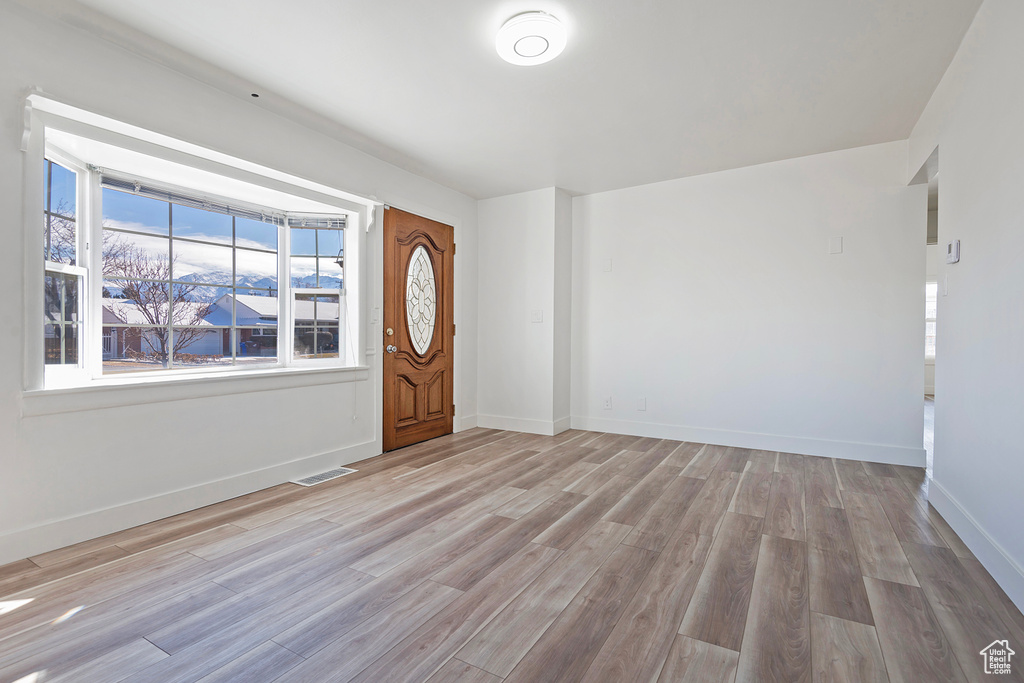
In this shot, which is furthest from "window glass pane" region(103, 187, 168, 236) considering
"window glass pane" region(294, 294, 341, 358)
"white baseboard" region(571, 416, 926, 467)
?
"white baseboard" region(571, 416, 926, 467)

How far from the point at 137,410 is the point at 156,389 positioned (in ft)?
0.47

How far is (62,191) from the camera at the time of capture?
8.63ft

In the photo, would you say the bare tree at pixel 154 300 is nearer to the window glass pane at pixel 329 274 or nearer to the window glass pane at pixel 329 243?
the window glass pane at pixel 329 274

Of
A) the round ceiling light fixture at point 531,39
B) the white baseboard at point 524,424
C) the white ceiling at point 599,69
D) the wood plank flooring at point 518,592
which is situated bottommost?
the wood plank flooring at point 518,592

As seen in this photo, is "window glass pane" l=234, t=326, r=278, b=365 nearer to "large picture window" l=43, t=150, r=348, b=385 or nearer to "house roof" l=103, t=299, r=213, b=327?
"large picture window" l=43, t=150, r=348, b=385

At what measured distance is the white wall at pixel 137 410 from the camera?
2.21 m

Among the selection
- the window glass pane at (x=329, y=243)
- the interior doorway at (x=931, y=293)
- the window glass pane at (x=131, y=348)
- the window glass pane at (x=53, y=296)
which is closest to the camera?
the window glass pane at (x=53, y=296)

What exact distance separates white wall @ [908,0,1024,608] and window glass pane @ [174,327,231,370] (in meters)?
4.51

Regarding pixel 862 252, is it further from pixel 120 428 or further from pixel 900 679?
pixel 120 428

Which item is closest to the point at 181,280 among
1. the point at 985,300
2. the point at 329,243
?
the point at 329,243

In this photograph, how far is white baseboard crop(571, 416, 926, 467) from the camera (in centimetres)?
391

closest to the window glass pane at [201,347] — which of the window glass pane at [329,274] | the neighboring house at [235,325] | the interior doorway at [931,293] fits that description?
the neighboring house at [235,325]

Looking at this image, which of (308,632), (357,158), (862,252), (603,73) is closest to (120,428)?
(308,632)

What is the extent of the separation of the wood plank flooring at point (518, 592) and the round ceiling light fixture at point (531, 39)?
104 inches
